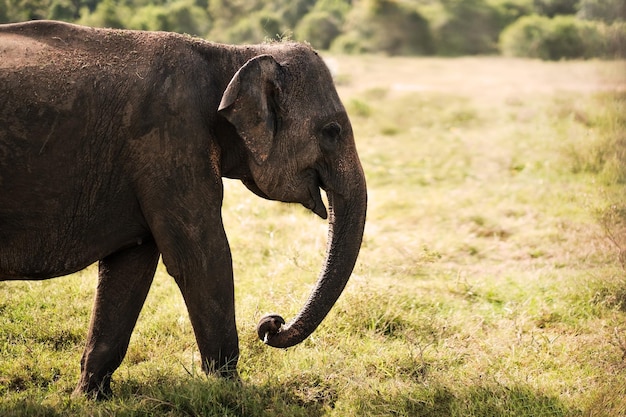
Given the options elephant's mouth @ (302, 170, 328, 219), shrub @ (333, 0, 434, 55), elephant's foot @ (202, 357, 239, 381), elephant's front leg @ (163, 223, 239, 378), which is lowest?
shrub @ (333, 0, 434, 55)

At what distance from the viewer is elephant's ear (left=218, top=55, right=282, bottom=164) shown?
4188 millimetres

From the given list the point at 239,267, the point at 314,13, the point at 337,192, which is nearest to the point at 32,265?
the point at 337,192

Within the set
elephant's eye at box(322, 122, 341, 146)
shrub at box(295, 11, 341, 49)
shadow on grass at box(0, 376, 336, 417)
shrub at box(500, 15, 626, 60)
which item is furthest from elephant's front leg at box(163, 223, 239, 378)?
shrub at box(295, 11, 341, 49)

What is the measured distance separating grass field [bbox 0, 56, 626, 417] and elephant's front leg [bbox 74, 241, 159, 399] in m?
0.16

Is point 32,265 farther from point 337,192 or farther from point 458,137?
point 458,137

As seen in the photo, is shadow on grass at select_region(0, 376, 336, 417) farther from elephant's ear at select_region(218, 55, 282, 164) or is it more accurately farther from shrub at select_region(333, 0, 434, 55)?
shrub at select_region(333, 0, 434, 55)

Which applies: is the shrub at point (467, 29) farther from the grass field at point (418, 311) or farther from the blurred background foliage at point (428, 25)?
the grass field at point (418, 311)

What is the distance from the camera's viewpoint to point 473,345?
18.6 feet

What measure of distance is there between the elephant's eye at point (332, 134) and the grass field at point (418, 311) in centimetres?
141

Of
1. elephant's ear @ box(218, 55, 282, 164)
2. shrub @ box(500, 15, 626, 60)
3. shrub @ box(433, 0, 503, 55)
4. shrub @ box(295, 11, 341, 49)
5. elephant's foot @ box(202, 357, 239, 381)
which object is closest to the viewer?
elephant's ear @ box(218, 55, 282, 164)

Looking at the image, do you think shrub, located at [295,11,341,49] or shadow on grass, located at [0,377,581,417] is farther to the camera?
shrub, located at [295,11,341,49]

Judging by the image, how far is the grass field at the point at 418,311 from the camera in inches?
184

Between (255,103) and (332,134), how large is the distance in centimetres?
57

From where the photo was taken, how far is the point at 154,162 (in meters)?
4.16
